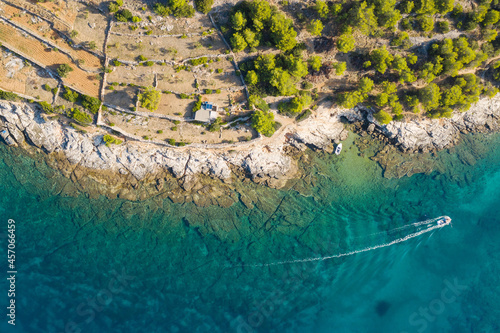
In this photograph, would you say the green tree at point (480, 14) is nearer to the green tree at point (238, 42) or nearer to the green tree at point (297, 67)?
the green tree at point (297, 67)

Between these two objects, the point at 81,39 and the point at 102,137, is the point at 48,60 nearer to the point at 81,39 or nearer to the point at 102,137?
the point at 81,39

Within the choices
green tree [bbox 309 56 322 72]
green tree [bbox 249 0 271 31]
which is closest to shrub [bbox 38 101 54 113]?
green tree [bbox 249 0 271 31]

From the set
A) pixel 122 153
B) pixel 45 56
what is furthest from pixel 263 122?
pixel 45 56

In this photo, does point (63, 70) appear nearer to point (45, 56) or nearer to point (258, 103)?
point (45, 56)

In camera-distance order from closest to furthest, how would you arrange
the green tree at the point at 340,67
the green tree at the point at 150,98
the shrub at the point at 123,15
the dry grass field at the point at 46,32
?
1. the shrub at the point at 123,15
2. the dry grass field at the point at 46,32
3. the green tree at the point at 150,98
4. the green tree at the point at 340,67

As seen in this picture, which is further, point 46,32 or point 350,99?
point 350,99

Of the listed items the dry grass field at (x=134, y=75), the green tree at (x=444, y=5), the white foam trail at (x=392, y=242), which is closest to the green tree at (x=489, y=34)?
the green tree at (x=444, y=5)
